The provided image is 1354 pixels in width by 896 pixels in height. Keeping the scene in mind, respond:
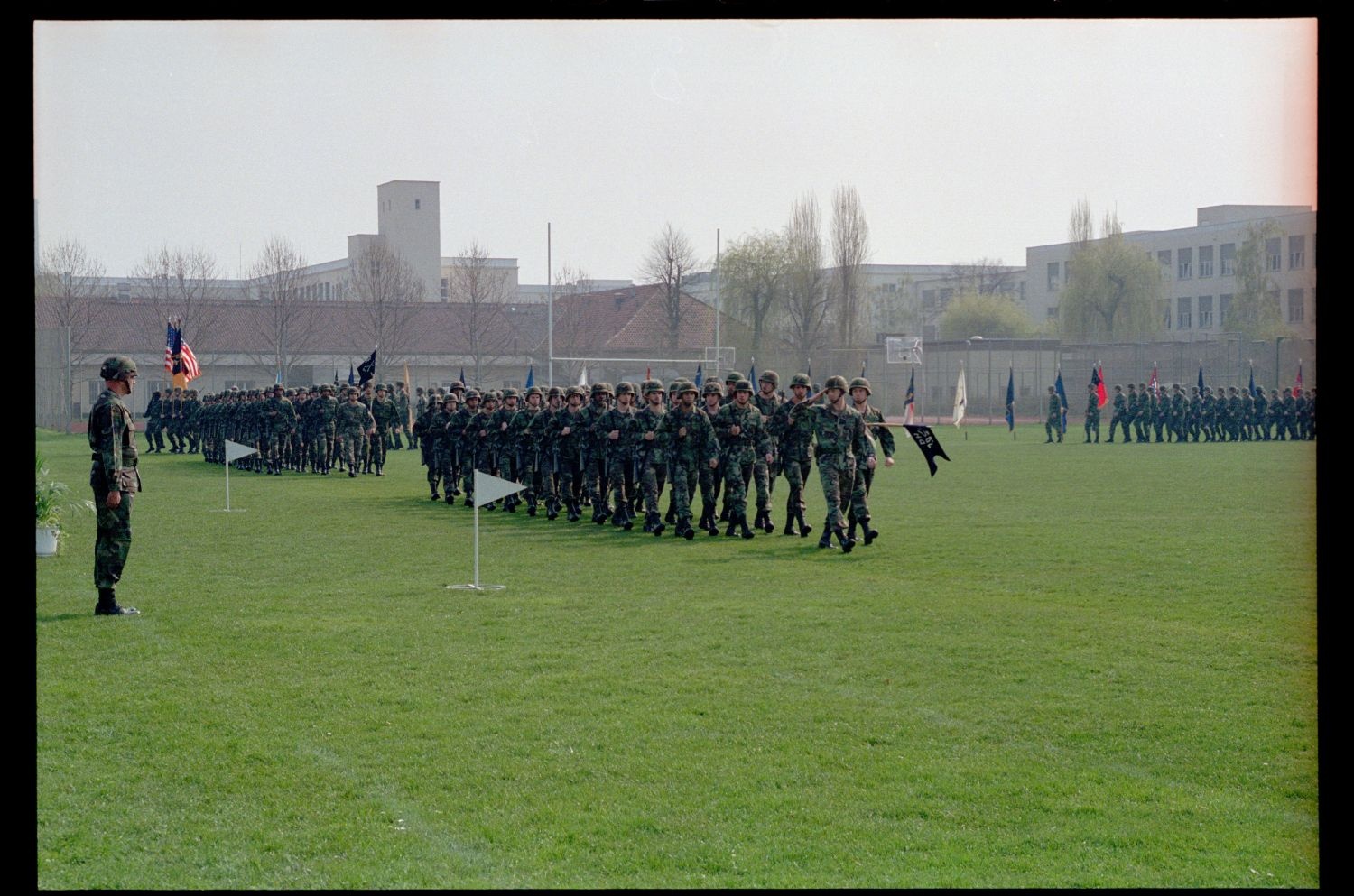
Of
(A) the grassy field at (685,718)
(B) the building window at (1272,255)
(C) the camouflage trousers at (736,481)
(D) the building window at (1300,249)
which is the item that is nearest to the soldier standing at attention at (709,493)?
(C) the camouflage trousers at (736,481)

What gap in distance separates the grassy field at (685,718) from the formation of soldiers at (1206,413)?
32481 mm

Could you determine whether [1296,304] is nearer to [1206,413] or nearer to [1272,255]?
[1272,255]

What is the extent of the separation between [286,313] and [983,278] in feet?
147

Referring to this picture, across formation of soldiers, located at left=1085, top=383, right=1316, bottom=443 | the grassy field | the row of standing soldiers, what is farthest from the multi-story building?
the grassy field

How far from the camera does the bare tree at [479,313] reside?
63625mm

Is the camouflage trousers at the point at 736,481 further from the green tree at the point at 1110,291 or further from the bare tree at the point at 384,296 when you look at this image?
the green tree at the point at 1110,291

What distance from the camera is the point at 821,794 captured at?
6988mm

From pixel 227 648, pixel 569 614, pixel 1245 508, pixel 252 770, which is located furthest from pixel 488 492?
pixel 1245 508

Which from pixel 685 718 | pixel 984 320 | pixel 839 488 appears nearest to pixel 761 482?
pixel 839 488

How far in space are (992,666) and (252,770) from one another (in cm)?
501

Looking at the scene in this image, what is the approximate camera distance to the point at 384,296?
201 ft

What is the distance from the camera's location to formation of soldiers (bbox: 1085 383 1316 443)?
48.1 m

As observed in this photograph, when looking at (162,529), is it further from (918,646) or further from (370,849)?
(370,849)
